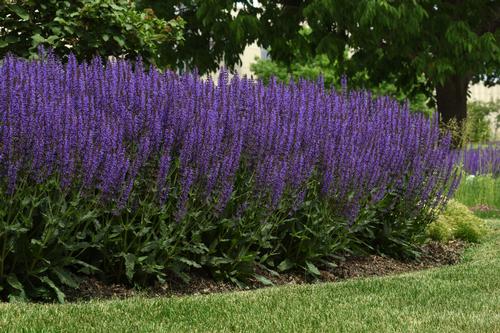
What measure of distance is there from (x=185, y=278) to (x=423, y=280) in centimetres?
214

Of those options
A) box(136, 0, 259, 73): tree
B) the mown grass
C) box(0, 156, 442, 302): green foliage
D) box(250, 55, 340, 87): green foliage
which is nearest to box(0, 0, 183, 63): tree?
box(0, 156, 442, 302): green foliage

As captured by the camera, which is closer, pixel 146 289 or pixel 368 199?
pixel 146 289

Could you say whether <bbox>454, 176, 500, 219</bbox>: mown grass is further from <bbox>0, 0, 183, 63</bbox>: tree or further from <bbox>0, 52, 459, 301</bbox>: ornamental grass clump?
<bbox>0, 0, 183, 63</bbox>: tree

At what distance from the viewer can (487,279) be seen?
23.5 ft

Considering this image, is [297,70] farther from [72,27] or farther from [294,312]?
[294,312]

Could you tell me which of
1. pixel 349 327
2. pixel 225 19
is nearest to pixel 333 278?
pixel 349 327

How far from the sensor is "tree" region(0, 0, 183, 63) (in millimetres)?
8406

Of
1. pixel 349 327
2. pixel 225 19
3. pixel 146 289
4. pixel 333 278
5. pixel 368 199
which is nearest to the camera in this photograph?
pixel 349 327

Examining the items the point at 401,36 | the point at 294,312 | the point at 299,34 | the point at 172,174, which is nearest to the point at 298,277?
the point at 172,174

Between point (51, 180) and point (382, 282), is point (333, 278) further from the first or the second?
point (51, 180)

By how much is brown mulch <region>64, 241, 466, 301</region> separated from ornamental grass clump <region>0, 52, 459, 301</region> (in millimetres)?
99

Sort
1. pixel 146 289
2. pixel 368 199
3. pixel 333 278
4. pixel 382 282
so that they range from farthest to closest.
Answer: pixel 368 199 < pixel 333 278 < pixel 382 282 < pixel 146 289

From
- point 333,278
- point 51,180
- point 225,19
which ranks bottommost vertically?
point 333,278

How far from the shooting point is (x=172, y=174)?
6.66 meters
